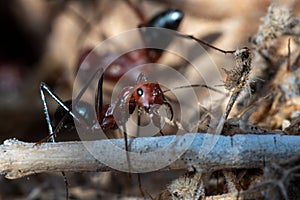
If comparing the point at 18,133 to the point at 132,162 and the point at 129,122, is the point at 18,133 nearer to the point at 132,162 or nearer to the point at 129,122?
the point at 129,122

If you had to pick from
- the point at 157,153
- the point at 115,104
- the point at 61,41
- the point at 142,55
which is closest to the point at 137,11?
the point at 142,55

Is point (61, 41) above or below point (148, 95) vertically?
above

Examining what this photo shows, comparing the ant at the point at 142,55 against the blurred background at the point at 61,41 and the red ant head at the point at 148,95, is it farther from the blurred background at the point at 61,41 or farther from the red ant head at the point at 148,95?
the red ant head at the point at 148,95

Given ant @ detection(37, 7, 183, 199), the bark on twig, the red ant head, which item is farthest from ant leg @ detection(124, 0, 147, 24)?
the bark on twig

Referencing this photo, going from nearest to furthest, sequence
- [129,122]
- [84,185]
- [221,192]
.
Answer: [221,192], [129,122], [84,185]

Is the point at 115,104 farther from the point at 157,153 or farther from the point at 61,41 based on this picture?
the point at 61,41

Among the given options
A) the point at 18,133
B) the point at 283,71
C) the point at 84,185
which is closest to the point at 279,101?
the point at 283,71

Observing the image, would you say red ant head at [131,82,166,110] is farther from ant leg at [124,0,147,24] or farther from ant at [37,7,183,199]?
ant leg at [124,0,147,24]
